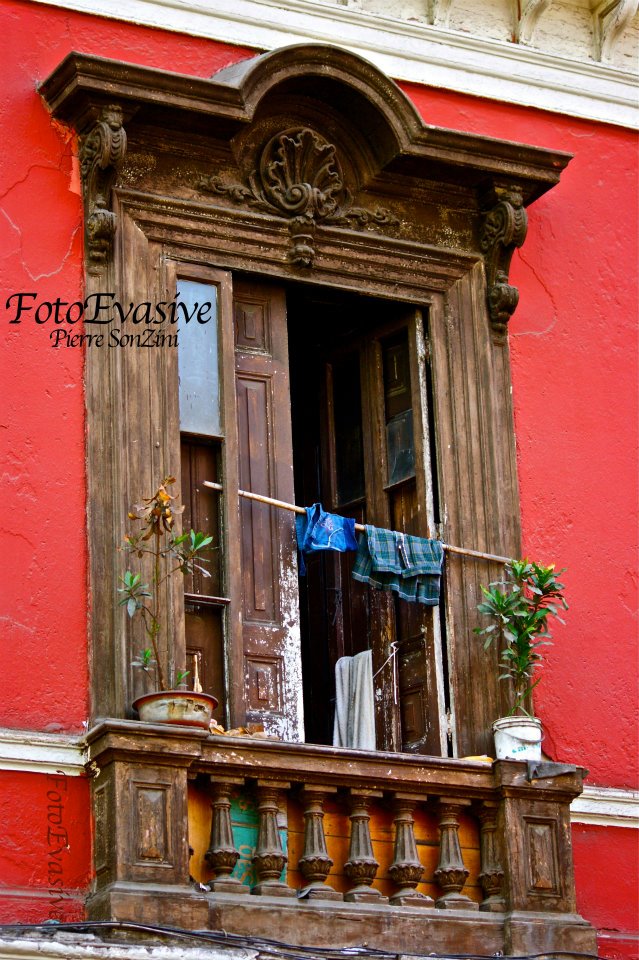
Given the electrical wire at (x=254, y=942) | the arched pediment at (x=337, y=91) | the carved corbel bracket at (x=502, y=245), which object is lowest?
the electrical wire at (x=254, y=942)

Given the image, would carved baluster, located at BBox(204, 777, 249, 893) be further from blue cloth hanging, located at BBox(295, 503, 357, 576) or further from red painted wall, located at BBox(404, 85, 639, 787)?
red painted wall, located at BBox(404, 85, 639, 787)

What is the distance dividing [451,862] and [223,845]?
114 cm

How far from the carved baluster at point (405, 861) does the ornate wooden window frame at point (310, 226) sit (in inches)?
24.5

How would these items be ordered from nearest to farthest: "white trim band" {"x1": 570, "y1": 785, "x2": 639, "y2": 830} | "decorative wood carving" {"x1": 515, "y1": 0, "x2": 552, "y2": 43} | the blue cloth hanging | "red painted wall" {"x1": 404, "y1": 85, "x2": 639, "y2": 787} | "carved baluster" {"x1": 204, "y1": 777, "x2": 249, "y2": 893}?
"carved baluster" {"x1": 204, "y1": 777, "x2": 249, "y2": 893} < the blue cloth hanging < "white trim band" {"x1": 570, "y1": 785, "x2": 639, "y2": 830} < "red painted wall" {"x1": 404, "y1": 85, "x2": 639, "y2": 787} < "decorative wood carving" {"x1": 515, "y1": 0, "x2": 552, "y2": 43}

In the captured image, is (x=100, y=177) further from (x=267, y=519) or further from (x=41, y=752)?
(x=41, y=752)

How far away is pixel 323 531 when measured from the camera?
10398 millimetres

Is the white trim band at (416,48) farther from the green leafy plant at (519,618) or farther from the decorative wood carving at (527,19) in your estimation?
the green leafy plant at (519,618)

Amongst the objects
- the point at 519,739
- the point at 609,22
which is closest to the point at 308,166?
the point at 609,22

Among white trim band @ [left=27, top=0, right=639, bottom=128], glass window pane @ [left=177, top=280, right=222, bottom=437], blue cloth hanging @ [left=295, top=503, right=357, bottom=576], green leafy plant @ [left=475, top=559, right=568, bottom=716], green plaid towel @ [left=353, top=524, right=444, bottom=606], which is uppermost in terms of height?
white trim band @ [left=27, top=0, right=639, bottom=128]

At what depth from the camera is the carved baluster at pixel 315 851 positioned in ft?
30.8

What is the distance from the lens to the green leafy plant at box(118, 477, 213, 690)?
948 cm

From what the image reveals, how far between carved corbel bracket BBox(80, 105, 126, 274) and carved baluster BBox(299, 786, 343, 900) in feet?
8.54

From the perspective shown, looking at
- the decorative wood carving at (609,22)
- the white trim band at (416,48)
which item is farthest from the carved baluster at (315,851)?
the decorative wood carving at (609,22)

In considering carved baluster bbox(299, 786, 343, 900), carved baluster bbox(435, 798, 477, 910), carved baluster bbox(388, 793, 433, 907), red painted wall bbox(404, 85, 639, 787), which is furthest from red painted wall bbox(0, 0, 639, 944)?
carved baluster bbox(388, 793, 433, 907)
